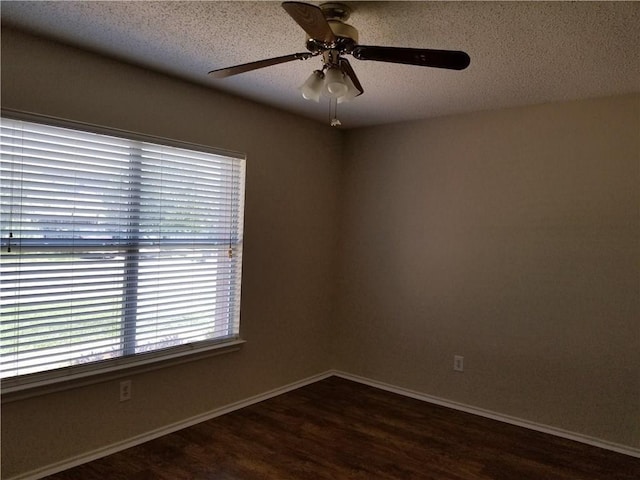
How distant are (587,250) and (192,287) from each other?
2.73 meters

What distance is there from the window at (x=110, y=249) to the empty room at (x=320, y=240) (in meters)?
0.01

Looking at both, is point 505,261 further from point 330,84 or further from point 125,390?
point 125,390

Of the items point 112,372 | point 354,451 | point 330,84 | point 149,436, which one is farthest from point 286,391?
point 330,84

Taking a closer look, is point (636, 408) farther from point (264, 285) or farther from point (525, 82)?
point (264, 285)

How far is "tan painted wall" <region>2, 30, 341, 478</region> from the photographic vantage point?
7.96ft

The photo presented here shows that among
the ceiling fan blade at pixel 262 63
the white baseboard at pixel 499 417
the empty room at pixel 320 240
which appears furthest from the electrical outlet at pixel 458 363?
the ceiling fan blade at pixel 262 63

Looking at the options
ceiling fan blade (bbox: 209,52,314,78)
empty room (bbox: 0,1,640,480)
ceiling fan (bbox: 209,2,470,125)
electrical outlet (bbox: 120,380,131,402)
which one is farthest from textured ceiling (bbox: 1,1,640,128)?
electrical outlet (bbox: 120,380,131,402)

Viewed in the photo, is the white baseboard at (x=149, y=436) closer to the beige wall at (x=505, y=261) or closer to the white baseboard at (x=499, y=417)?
the white baseboard at (x=499, y=417)

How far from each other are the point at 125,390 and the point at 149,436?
1.20 feet

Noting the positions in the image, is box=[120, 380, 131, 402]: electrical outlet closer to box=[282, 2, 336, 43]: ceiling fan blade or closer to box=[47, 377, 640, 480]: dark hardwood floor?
box=[47, 377, 640, 480]: dark hardwood floor

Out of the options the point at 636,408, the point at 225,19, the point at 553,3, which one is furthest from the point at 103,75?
the point at 636,408

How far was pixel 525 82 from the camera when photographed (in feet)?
9.29

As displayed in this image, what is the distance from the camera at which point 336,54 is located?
1898 mm

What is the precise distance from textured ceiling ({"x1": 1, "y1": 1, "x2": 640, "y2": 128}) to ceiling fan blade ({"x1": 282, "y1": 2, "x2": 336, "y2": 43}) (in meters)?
0.34
